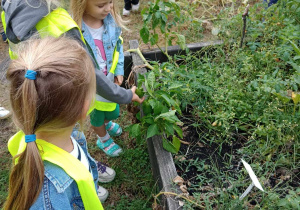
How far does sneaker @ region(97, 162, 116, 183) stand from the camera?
2414mm

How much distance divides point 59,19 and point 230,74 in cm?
144

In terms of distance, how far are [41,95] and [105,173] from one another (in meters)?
1.50

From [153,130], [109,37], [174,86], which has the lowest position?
[153,130]

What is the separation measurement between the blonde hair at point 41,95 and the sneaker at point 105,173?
4.01 ft

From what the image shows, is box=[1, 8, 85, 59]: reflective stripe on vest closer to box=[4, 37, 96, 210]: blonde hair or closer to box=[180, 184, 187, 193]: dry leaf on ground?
box=[4, 37, 96, 210]: blonde hair

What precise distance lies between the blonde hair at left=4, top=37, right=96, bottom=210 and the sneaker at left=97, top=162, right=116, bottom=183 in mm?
1223

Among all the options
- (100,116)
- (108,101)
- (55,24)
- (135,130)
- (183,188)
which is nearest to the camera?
(55,24)

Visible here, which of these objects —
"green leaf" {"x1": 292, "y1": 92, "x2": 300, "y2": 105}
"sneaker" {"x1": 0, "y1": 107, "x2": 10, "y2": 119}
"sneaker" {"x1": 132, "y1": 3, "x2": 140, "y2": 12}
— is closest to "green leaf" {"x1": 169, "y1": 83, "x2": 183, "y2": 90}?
"green leaf" {"x1": 292, "y1": 92, "x2": 300, "y2": 105}

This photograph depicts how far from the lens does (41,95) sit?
3.48 ft

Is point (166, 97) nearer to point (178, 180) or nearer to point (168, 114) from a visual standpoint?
point (168, 114)

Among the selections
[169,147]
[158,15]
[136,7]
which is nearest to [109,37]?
A: [158,15]

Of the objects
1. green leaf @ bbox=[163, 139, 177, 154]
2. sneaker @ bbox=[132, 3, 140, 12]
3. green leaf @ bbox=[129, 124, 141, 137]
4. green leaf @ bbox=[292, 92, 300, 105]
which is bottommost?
green leaf @ bbox=[129, 124, 141, 137]

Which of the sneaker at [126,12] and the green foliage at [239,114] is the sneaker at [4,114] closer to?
the green foliage at [239,114]

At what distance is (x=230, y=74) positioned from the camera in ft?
7.78
